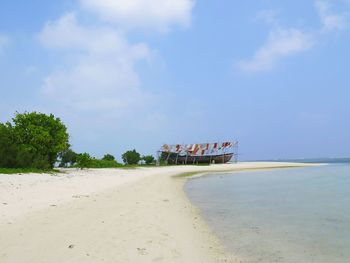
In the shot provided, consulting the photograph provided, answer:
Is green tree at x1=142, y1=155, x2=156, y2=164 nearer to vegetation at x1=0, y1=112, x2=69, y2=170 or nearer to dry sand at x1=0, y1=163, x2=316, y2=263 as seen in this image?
vegetation at x1=0, y1=112, x2=69, y2=170

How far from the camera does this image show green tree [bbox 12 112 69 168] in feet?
100.0

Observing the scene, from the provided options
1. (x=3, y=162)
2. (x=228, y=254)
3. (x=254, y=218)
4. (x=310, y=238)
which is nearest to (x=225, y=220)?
(x=254, y=218)

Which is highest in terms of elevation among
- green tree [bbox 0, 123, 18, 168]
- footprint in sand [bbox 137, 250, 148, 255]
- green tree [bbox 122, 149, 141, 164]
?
green tree [bbox 122, 149, 141, 164]

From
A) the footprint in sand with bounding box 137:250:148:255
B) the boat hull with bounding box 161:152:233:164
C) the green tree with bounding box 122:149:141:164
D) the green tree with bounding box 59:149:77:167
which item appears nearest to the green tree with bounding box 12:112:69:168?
the green tree with bounding box 59:149:77:167

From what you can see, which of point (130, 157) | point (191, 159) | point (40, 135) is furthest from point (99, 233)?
point (191, 159)

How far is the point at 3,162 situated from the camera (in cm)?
2558

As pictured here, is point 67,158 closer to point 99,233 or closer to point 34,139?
point 34,139

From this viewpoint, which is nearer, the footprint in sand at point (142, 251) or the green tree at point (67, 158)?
the footprint in sand at point (142, 251)

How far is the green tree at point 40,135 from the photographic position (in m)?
30.5

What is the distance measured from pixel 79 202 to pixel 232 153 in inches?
2394

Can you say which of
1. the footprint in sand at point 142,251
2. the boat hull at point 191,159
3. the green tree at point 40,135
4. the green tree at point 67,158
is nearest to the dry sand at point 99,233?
the footprint in sand at point 142,251

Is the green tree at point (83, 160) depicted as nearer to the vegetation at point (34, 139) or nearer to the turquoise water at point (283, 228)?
the vegetation at point (34, 139)

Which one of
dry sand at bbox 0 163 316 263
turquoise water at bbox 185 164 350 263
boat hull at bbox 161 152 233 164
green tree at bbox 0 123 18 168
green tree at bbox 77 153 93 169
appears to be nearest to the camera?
dry sand at bbox 0 163 316 263

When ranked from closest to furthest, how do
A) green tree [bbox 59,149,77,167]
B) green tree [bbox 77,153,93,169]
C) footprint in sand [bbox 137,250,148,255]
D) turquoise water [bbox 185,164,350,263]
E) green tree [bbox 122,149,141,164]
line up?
footprint in sand [bbox 137,250,148,255], turquoise water [bbox 185,164,350,263], green tree [bbox 77,153,93,169], green tree [bbox 59,149,77,167], green tree [bbox 122,149,141,164]
